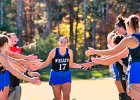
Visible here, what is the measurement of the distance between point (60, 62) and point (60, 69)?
0.17 meters

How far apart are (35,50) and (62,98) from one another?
23.6m

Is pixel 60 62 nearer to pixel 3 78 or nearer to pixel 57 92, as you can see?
pixel 57 92

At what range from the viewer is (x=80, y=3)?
49344mm

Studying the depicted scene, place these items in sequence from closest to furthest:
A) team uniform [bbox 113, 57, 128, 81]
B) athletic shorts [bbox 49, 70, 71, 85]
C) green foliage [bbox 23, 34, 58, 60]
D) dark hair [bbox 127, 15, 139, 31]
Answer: dark hair [bbox 127, 15, 139, 31] < team uniform [bbox 113, 57, 128, 81] < athletic shorts [bbox 49, 70, 71, 85] < green foliage [bbox 23, 34, 58, 60]

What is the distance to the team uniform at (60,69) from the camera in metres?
10.3

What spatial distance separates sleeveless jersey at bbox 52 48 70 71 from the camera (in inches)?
406

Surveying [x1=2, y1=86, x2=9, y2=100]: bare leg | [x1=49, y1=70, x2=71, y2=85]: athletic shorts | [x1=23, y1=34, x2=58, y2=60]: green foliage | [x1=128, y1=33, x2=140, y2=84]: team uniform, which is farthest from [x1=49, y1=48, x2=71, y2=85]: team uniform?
[x1=23, y1=34, x2=58, y2=60]: green foliage

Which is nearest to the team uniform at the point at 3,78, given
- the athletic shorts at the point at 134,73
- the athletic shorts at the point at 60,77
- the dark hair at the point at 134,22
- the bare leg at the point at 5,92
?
the bare leg at the point at 5,92

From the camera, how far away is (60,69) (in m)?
10.3

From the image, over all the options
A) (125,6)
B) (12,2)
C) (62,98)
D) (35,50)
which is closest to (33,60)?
(62,98)

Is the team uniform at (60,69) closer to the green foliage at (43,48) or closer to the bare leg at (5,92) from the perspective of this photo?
the bare leg at (5,92)

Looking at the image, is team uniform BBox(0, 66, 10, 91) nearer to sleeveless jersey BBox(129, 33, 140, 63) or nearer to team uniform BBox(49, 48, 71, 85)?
team uniform BBox(49, 48, 71, 85)

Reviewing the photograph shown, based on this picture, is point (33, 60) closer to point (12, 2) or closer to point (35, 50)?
point (35, 50)

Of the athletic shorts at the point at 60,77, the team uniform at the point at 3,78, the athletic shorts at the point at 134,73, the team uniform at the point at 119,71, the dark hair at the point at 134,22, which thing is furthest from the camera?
the athletic shorts at the point at 60,77
